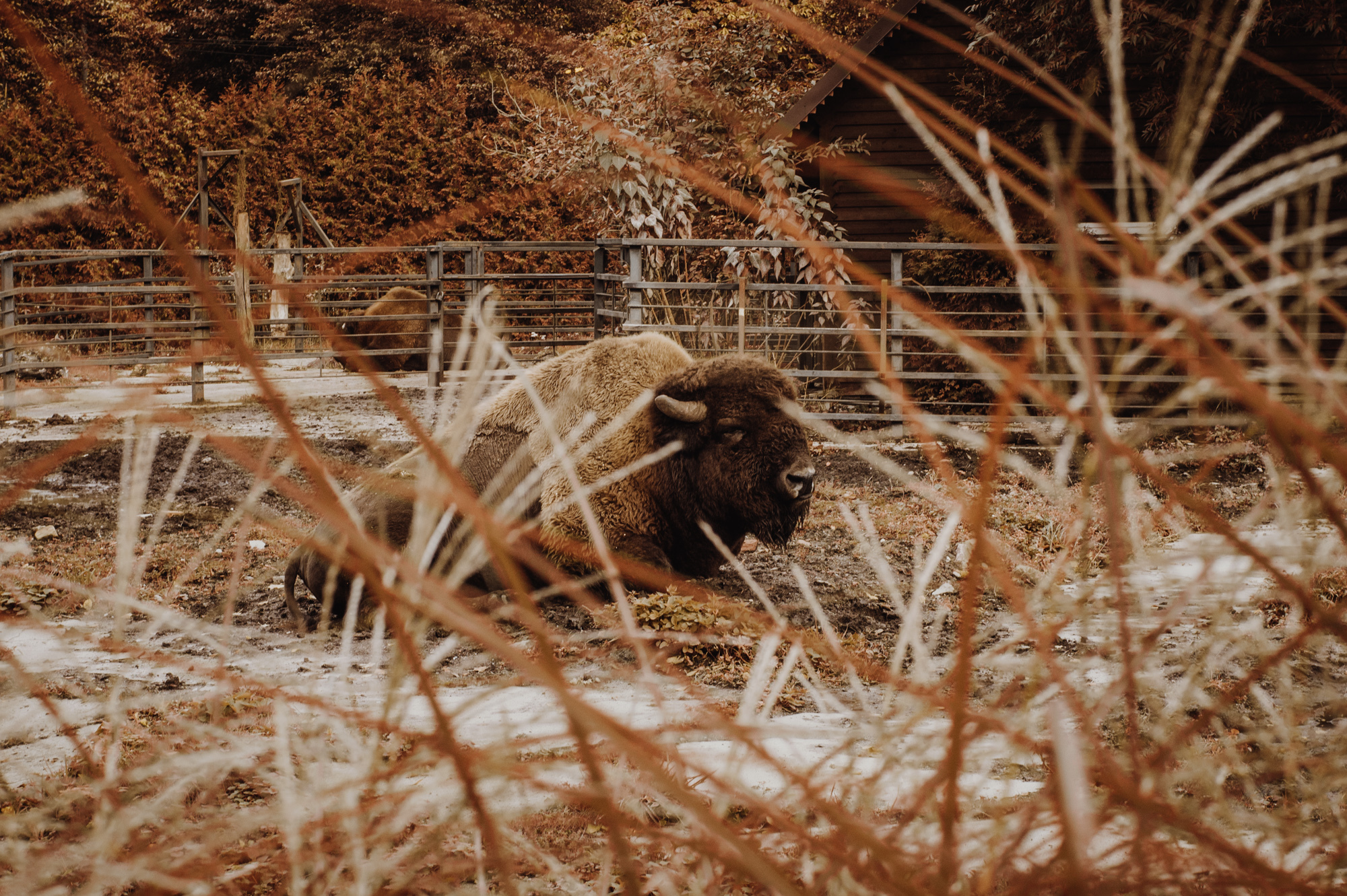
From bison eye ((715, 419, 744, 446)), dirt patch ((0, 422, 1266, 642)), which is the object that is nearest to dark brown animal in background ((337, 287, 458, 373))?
dirt patch ((0, 422, 1266, 642))

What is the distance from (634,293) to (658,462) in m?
6.69

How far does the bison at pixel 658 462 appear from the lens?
185 inches

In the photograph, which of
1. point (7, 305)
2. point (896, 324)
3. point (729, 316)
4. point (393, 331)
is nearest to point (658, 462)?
point (896, 324)

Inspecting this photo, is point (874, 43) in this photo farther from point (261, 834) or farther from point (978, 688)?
point (261, 834)

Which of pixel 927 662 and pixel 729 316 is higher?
pixel 729 316

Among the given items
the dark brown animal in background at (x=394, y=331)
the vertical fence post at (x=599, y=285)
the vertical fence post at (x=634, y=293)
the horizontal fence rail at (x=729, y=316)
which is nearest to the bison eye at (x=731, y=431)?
the horizontal fence rail at (x=729, y=316)

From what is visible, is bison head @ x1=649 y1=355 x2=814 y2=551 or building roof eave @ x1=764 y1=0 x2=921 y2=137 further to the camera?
building roof eave @ x1=764 y1=0 x2=921 y2=137

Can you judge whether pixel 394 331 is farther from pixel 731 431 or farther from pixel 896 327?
pixel 731 431

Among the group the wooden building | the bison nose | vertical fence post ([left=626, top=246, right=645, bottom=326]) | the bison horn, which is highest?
the wooden building

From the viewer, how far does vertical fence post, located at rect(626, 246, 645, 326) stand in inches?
444

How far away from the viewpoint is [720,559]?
5.39 m

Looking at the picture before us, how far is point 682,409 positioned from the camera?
4.68 metres

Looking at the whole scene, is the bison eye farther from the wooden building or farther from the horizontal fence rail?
the wooden building

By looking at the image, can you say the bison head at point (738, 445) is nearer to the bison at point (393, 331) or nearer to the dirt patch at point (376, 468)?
the dirt patch at point (376, 468)
